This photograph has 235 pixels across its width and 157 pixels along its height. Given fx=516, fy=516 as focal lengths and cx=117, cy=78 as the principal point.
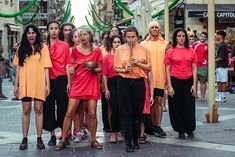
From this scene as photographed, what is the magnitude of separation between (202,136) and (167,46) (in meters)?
1.73

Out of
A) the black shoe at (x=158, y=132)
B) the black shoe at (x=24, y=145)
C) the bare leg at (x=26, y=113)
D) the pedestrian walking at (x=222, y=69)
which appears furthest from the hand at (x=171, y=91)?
the pedestrian walking at (x=222, y=69)

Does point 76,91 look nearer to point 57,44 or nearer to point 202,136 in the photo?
point 57,44

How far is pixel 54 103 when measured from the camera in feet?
28.1

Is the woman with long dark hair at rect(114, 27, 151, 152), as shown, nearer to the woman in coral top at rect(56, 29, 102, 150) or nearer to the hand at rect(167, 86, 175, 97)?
the woman in coral top at rect(56, 29, 102, 150)

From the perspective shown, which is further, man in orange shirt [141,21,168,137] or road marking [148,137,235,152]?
man in orange shirt [141,21,168,137]

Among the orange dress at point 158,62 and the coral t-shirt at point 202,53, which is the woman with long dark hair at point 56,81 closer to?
the orange dress at point 158,62

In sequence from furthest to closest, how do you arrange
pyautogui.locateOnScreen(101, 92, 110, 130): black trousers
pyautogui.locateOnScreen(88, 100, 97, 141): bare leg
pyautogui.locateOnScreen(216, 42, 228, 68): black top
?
pyautogui.locateOnScreen(216, 42, 228, 68): black top < pyautogui.locateOnScreen(101, 92, 110, 130): black trousers < pyautogui.locateOnScreen(88, 100, 97, 141): bare leg

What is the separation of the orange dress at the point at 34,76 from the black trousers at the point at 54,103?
1.11 ft

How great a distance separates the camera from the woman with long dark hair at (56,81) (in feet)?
27.9

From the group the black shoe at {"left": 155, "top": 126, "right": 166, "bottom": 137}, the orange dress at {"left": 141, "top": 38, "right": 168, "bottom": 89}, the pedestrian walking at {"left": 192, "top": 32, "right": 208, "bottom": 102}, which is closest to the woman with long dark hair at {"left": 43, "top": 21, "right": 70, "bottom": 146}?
the orange dress at {"left": 141, "top": 38, "right": 168, "bottom": 89}

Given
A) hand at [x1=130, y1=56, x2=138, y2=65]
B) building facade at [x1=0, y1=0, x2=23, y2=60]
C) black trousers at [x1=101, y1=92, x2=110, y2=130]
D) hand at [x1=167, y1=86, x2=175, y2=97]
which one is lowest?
black trousers at [x1=101, y1=92, x2=110, y2=130]

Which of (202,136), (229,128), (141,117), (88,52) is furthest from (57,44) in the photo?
(229,128)

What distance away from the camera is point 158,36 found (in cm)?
931

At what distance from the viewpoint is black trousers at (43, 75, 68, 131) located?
336 inches
